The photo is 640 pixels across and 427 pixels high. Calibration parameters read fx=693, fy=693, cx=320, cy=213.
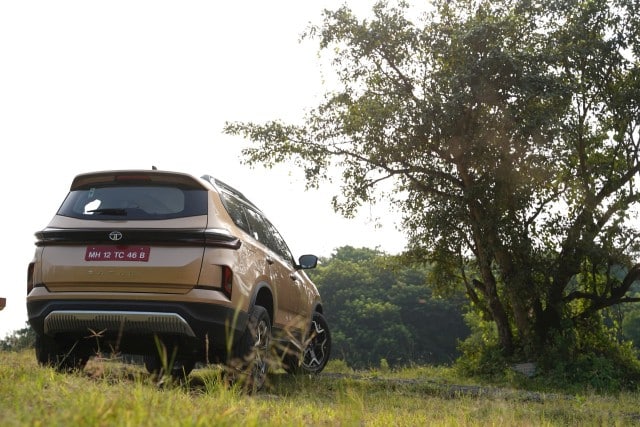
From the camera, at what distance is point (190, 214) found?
21.3ft

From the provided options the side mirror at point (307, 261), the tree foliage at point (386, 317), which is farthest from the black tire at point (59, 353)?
the tree foliage at point (386, 317)

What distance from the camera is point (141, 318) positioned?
6.14 meters

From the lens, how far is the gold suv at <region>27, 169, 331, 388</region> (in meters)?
6.23

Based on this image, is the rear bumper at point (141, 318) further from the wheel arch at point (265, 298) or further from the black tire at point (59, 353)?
the wheel arch at point (265, 298)

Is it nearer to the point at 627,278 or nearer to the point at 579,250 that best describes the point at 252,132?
the point at 579,250

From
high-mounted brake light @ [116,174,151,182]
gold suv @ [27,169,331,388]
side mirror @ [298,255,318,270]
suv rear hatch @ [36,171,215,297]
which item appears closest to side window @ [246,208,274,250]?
gold suv @ [27,169,331,388]

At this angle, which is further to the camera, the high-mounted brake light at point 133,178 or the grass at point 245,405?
the high-mounted brake light at point 133,178

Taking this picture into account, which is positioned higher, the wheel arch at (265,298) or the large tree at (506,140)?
the large tree at (506,140)

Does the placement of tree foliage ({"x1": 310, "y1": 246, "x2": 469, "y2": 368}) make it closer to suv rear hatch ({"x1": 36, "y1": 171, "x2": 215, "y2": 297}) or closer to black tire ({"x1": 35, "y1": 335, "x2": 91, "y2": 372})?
black tire ({"x1": 35, "y1": 335, "x2": 91, "y2": 372})

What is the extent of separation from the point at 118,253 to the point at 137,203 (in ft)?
1.77

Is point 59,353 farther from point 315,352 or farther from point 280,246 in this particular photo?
point 315,352

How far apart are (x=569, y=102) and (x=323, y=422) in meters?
12.6

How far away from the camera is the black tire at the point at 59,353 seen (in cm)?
680

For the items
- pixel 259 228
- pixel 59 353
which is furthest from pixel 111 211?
pixel 259 228
